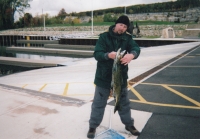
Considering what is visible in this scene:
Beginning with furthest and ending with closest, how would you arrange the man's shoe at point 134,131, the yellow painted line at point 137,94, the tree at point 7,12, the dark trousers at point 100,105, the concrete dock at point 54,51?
the tree at point 7,12 < the concrete dock at point 54,51 < the yellow painted line at point 137,94 < the man's shoe at point 134,131 < the dark trousers at point 100,105

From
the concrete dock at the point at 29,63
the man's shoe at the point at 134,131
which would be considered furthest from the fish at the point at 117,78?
the concrete dock at the point at 29,63

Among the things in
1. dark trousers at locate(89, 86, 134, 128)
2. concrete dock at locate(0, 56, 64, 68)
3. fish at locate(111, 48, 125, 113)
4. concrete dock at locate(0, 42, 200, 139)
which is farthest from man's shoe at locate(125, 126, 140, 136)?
concrete dock at locate(0, 56, 64, 68)

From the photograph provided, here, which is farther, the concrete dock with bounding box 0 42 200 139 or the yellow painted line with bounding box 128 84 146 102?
the yellow painted line with bounding box 128 84 146 102

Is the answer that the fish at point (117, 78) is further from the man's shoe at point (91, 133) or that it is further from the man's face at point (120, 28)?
the man's shoe at point (91, 133)

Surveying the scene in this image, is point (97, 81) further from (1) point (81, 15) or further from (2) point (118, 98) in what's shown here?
(1) point (81, 15)

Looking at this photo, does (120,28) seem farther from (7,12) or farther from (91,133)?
(7,12)

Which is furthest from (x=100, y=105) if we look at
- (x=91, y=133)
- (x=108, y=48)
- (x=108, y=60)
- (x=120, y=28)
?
(x=120, y=28)

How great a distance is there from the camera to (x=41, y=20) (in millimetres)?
82688

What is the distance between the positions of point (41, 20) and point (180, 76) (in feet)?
271

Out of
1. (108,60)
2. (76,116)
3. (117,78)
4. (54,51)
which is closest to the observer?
(117,78)

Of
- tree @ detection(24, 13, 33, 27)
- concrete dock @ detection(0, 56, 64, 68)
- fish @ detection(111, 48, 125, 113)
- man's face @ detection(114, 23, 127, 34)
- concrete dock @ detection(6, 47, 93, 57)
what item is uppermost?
tree @ detection(24, 13, 33, 27)

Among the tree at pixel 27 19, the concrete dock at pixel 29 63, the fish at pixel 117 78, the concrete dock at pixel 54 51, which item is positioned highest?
the tree at pixel 27 19

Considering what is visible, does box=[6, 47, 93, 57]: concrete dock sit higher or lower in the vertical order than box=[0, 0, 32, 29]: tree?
lower

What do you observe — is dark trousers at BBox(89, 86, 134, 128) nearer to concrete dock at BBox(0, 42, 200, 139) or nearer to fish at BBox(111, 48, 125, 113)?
fish at BBox(111, 48, 125, 113)
